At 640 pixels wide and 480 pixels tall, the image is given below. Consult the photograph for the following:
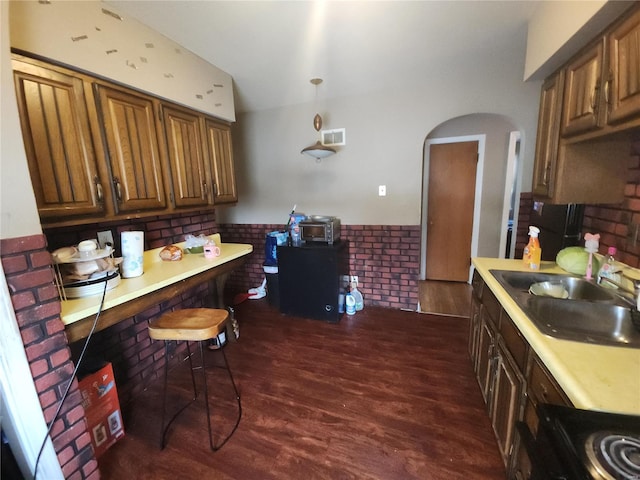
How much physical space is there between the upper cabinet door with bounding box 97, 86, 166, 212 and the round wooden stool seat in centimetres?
74

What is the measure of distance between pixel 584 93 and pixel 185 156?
2.49m

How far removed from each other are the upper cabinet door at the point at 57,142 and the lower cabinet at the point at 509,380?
218 centimetres

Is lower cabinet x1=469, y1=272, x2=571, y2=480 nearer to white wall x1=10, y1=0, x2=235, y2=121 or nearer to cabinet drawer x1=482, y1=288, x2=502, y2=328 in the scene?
cabinet drawer x1=482, y1=288, x2=502, y2=328

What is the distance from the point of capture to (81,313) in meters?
1.14

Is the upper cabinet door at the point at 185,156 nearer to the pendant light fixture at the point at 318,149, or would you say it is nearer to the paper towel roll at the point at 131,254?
the paper towel roll at the point at 131,254

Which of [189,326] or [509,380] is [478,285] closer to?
[509,380]

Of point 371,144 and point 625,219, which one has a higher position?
point 371,144

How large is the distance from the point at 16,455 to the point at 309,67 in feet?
9.66

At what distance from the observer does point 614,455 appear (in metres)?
0.59

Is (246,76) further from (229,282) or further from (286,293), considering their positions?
(229,282)

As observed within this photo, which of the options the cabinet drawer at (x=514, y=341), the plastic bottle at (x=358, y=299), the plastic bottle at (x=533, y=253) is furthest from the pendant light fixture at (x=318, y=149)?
the cabinet drawer at (x=514, y=341)

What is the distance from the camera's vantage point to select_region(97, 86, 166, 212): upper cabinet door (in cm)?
153

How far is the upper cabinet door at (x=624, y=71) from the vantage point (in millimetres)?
1009

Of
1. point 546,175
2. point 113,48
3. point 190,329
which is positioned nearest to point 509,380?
point 546,175
